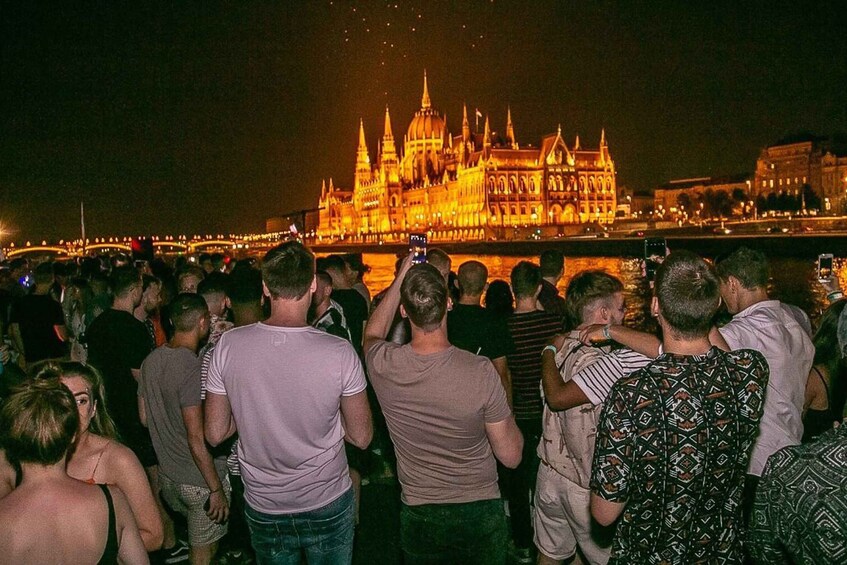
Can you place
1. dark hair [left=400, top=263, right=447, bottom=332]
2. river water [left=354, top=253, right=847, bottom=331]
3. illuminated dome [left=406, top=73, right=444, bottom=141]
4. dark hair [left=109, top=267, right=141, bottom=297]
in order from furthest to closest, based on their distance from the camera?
illuminated dome [left=406, top=73, right=444, bottom=141]
river water [left=354, top=253, right=847, bottom=331]
dark hair [left=109, top=267, right=141, bottom=297]
dark hair [left=400, top=263, right=447, bottom=332]

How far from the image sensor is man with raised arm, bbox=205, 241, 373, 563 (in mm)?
2676

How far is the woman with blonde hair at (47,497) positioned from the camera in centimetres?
182

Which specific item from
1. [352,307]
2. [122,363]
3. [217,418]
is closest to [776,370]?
[217,418]

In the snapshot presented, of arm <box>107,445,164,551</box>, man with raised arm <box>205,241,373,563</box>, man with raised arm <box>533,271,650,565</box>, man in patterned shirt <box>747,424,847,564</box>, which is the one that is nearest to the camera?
man in patterned shirt <box>747,424,847,564</box>

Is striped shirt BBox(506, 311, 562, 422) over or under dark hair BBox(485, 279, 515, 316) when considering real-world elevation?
under

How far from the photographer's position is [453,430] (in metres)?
2.62

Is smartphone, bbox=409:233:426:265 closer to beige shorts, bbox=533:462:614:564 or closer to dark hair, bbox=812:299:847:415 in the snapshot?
beige shorts, bbox=533:462:614:564

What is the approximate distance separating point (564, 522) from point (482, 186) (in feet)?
282

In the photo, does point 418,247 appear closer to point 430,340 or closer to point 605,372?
point 430,340

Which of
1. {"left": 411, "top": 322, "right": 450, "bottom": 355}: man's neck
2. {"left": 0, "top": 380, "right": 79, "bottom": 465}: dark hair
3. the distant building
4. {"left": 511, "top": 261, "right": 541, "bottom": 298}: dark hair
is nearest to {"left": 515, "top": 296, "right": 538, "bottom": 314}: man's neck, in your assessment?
{"left": 511, "top": 261, "right": 541, "bottom": 298}: dark hair

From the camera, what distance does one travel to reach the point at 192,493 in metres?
3.64

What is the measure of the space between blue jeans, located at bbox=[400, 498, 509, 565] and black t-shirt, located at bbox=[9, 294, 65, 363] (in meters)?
4.91

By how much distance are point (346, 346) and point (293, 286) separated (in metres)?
0.33

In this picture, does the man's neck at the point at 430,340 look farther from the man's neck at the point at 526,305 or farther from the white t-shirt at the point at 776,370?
the man's neck at the point at 526,305
